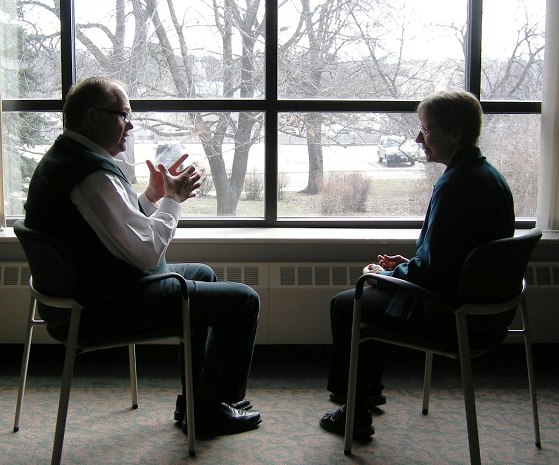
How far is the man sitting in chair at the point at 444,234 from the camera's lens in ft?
6.51

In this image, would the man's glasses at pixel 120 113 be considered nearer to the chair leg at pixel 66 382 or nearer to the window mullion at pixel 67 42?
the chair leg at pixel 66 382

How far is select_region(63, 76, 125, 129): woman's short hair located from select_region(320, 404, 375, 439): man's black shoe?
1.38m

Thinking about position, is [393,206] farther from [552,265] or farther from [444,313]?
[444,313]

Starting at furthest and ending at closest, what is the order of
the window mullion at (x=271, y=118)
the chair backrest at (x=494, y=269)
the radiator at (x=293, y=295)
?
the window mullion at (x=271, y=118) < the radiator at (x=293, y=295) < the chair backrest at (x=494, y=269)

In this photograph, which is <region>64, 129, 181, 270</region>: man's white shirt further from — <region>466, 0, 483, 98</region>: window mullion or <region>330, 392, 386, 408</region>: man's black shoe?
<region>466, 0, 483, 98</region>: window mullion

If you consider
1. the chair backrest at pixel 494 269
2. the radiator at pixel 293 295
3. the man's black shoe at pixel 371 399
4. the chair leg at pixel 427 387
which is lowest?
the man's black shoe at pixel 371 399

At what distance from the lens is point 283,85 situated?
10.6 feet

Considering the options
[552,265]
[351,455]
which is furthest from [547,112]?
[351,455]

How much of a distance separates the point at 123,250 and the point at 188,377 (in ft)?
1.59

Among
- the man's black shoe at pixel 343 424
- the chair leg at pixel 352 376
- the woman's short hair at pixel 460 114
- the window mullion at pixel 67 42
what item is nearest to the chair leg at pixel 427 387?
the man's black shoe at pixel 343 424

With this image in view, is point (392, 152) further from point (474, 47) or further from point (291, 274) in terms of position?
point (291, 274)

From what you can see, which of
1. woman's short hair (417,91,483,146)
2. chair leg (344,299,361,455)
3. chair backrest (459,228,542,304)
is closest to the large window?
woman's short hair (417,91,483,146)

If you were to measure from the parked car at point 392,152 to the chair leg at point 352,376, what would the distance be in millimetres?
1359

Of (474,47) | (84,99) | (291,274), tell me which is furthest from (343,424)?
(474,47)
